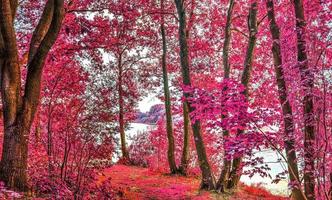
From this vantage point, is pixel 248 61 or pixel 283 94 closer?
pixel 283 94

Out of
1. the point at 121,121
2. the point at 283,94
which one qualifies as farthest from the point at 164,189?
the point at 121,121

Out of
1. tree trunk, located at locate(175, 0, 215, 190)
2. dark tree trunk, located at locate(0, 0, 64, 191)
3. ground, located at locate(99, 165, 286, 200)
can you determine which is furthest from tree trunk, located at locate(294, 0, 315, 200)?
dark tree trunk, located at locate(0, 0, 64, 191)

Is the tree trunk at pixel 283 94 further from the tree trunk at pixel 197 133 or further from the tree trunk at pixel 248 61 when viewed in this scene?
the tree trunk at pixel 197 133

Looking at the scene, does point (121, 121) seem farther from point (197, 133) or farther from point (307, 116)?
point (307, 116)

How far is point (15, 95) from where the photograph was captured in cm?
608

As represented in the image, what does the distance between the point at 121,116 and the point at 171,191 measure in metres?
8.41

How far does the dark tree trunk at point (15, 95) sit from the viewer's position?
5.86 m

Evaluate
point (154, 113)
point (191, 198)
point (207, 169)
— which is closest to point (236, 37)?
point (207, 169)

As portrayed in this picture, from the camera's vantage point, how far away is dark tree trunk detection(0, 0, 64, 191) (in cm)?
586

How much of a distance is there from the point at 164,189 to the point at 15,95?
4.90 meters

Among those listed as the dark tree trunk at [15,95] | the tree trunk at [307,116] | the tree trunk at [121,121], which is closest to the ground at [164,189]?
the dark tree trunk at [15,95]

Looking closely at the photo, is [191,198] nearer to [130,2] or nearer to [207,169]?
[207,169]

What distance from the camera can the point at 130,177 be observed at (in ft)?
37.3

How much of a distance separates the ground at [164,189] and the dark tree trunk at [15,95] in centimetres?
205
